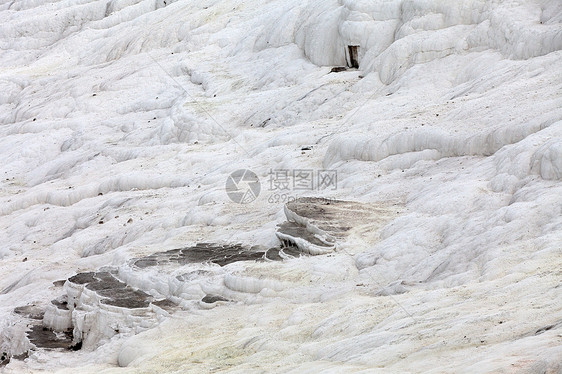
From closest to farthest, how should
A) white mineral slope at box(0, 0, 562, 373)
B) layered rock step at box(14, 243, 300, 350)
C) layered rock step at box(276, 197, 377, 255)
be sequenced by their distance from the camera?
white mineral slope at box(0, 0, 562, 373) → layered rock step at box(14, 243, 300, 350) → layered rock step at box(276, 197, 377, 255)

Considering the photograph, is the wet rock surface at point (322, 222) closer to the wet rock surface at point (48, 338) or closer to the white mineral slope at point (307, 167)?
the white mineral slope at point (307, 167)

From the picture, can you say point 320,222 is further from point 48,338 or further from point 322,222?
point 48,338

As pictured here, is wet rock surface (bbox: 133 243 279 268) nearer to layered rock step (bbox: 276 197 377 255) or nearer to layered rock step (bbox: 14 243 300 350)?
layered rock step (bbox: 14 243 300 350)

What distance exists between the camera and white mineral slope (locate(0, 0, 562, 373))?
11117 mm

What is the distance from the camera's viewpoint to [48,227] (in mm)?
24297

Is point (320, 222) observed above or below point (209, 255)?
above

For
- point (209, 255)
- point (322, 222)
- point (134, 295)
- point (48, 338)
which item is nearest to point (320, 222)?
point (322, 222)

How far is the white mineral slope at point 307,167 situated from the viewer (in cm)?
1112

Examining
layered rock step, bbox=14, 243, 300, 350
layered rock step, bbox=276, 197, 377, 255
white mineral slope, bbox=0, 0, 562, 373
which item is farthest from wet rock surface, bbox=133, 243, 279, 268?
white mineral slope, bbox=0, 0, 562, 373

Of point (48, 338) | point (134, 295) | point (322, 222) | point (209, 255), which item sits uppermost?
point (322, 222)

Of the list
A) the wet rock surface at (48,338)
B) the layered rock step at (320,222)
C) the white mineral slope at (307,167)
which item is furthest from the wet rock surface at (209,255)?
the wet rock surface at (48,338)

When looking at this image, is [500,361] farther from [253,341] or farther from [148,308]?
[148,308]

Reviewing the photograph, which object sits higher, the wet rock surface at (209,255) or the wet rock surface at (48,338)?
the wet rock surface at (209,255)

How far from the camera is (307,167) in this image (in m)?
21.3
